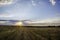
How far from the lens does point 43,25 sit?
1.62 metres

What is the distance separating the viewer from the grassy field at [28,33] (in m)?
1.62

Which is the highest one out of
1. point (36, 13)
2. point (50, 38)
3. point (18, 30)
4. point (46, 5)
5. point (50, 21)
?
point (46, 5)

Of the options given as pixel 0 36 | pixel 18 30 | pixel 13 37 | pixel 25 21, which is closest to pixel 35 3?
pixel 25 21

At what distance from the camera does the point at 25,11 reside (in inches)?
64.7

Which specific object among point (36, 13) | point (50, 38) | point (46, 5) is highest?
point (46, 5)

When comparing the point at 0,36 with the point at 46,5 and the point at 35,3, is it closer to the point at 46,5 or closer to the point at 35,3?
the point at 35,3

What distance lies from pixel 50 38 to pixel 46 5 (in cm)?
46

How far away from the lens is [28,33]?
64.4 inches

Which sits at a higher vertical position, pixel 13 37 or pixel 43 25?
pixel 43 25

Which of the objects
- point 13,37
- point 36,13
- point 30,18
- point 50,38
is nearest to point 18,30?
point 13,37

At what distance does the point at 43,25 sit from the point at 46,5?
0.28 m

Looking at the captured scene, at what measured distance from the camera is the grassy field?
162cm

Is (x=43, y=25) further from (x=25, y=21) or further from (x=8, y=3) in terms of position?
(x=8, y=3)

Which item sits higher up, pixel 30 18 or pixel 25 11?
pixel 25 11
